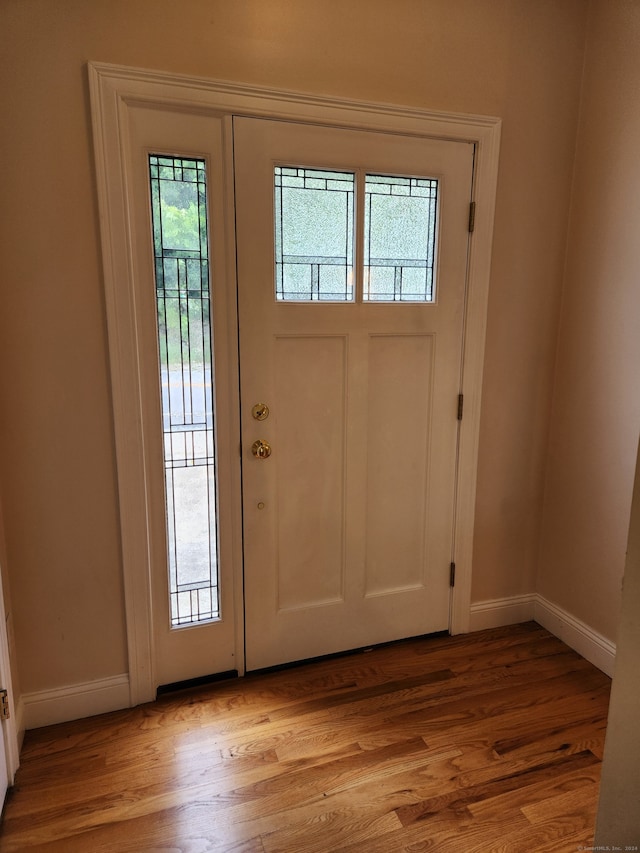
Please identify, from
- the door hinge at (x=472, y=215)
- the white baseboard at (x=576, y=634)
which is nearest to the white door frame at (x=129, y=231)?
the door hinge at (x=472, y=215)

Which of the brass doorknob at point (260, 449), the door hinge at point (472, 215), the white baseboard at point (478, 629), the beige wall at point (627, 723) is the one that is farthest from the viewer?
the door hinge at point (472, 215)

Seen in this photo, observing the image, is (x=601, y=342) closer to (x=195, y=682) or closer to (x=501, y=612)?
(x=501, y=612)

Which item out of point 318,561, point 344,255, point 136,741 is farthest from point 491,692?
point 344,255

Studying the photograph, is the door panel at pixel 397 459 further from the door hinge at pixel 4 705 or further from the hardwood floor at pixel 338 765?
the door hinge at pixel 4 705

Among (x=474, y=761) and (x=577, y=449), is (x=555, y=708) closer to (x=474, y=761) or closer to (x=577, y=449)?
(x=474, y=761)

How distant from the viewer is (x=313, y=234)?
2.04m

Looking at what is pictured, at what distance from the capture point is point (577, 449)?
2.43 m

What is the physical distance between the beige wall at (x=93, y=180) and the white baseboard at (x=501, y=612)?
1.00m

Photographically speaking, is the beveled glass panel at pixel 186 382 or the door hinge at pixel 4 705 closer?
the door hinge at pixel 4 705

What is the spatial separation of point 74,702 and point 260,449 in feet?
3.69

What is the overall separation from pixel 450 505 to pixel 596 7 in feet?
6.74

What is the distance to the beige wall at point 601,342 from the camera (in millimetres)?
2113

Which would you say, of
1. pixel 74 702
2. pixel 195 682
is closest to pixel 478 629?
pixel 195 682

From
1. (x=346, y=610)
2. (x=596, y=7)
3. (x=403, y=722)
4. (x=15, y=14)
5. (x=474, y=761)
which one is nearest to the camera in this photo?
(x=15, y=14)
